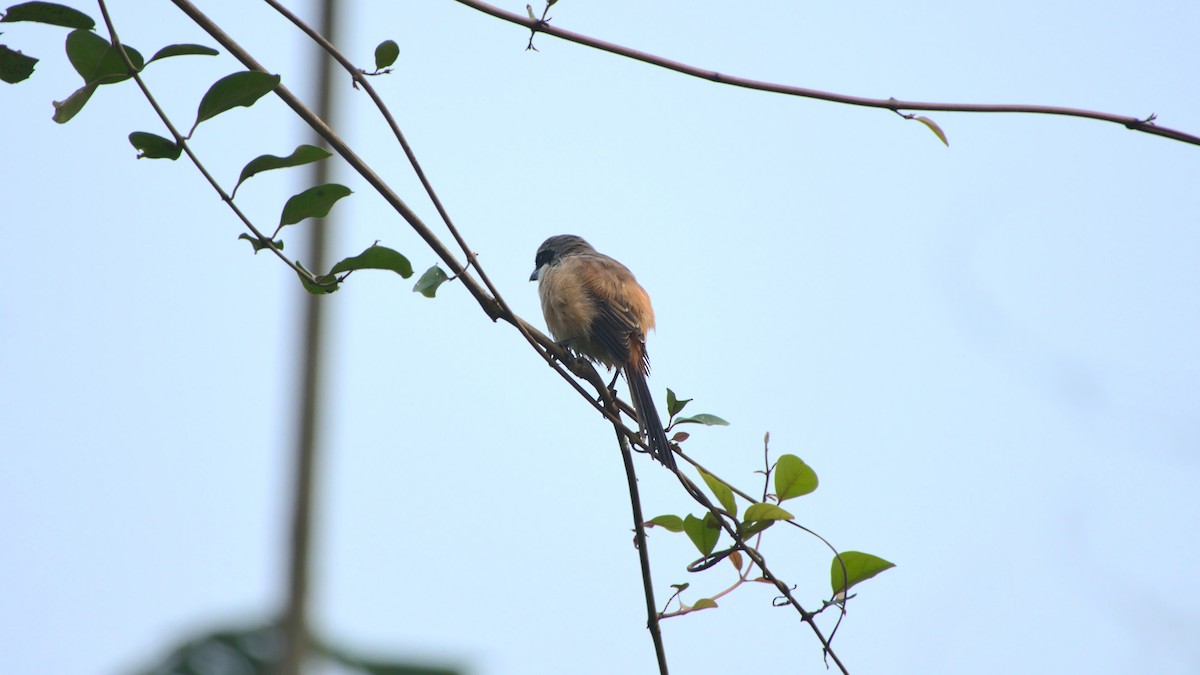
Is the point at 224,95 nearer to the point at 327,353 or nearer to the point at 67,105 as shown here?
the point at 67,105

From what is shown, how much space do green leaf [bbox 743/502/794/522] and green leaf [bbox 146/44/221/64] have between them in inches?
61.1

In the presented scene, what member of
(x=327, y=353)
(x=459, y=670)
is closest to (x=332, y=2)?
(x=327, y=353)

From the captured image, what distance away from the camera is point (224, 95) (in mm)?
2080

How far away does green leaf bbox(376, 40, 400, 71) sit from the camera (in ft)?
8.02

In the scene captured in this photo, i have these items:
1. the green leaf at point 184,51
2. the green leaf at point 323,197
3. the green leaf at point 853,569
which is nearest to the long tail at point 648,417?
the green leaf at point 853,569

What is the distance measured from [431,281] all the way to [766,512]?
101cm

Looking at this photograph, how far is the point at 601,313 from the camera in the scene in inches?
207

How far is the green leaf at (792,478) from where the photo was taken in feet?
9.08

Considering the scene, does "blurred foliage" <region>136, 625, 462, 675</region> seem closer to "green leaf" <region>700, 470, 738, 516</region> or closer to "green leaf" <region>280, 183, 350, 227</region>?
"green leaf" <region>280, 183, 350, 227</region>

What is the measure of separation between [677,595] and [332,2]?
235 cm

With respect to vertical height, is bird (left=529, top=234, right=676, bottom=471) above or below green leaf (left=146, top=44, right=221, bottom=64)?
above

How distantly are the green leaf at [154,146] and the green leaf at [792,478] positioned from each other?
1570mm

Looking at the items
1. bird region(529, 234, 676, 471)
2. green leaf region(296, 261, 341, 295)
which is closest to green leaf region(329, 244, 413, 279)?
green leaf region(296, 261, 341, 295)

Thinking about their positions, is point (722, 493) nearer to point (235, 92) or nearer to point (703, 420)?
point (703, 420)
